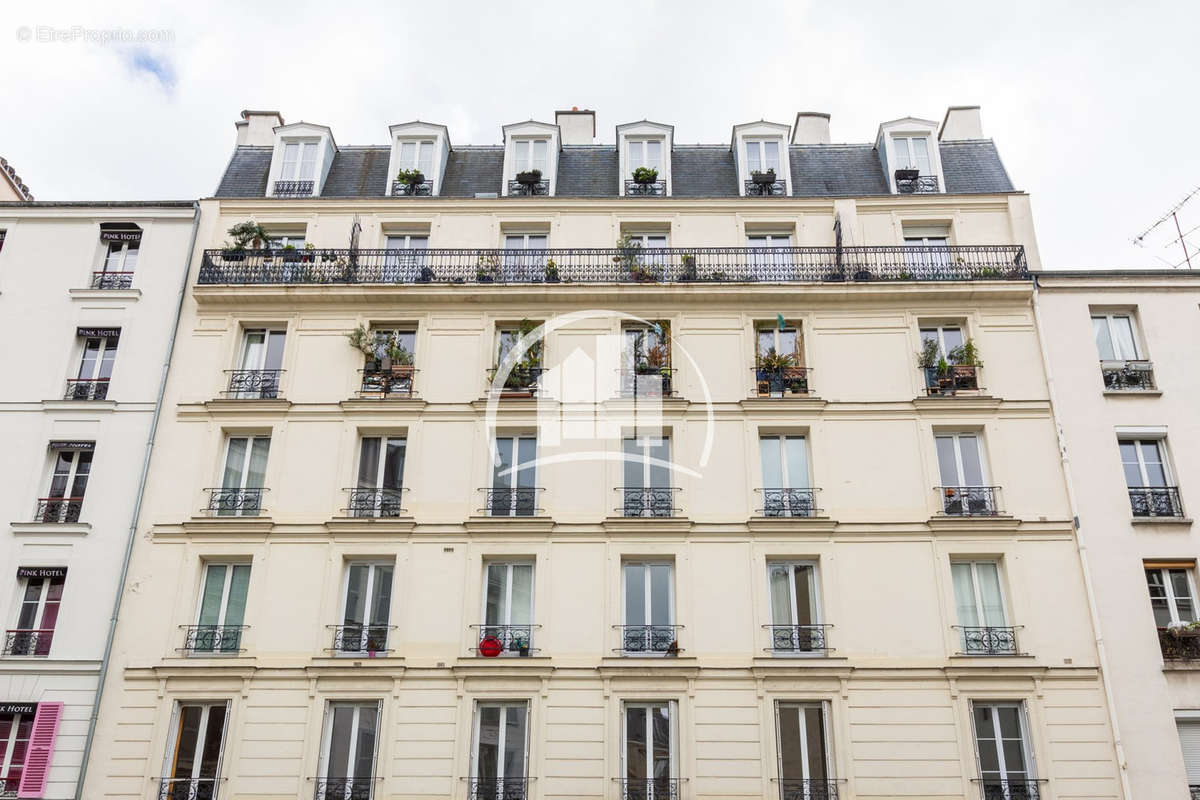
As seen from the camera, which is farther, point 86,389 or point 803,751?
point 86,389

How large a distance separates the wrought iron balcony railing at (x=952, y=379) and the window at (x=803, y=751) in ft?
21.1

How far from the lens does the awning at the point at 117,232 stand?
2028 cm

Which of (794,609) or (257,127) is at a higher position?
(257,127)

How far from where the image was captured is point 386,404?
1855cm

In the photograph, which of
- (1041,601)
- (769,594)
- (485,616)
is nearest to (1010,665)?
(1041,601)

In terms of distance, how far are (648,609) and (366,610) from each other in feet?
16.4

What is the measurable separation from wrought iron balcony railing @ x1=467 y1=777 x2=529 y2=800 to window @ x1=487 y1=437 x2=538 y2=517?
4.50 metres

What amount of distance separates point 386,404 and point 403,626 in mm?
4267

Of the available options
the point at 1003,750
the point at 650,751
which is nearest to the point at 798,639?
the point at 650,751

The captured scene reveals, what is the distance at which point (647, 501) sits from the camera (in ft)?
58.1

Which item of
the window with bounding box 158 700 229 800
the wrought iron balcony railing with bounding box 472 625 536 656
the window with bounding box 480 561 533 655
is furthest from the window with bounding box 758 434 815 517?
the window with bounding box 158 700 229 800

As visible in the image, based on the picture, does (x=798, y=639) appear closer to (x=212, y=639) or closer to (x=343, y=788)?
(x=343, y=788)

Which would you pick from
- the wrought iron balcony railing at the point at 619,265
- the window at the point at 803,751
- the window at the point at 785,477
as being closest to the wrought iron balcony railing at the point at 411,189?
the wrought iron balcony railing at the point at 619,265

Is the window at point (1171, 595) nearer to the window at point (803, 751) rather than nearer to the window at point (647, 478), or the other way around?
the window at point (803, 751)
